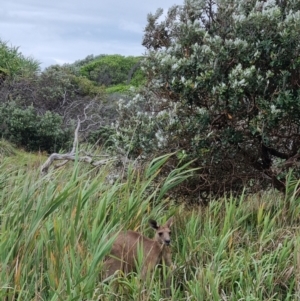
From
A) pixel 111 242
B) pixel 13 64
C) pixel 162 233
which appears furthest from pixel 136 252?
pixel 13 64

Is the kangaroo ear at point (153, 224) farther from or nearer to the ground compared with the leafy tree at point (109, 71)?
nearer to the ground

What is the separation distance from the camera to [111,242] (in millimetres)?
3914

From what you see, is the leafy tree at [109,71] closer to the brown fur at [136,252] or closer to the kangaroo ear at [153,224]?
the kangaroo ear at [153,224]

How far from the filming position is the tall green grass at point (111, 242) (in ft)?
13.1

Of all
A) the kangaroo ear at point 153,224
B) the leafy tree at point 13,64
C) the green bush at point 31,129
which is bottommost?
the kangaroo ear at point 153,224

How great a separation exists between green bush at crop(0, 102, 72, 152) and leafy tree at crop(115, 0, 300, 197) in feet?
28.4

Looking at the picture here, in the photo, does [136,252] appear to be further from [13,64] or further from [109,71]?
[109,71]

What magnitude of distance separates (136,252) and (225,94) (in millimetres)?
1845

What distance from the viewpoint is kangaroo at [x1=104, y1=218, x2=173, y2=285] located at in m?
4.54

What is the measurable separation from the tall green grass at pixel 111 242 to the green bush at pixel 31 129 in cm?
926

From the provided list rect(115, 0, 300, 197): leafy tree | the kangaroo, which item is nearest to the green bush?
rect(115, 0, 300, 197): leafy tree

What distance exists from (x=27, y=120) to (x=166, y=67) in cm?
981

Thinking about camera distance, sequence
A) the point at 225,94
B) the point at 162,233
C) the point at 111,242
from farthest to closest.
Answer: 1. the point at 225,94
2. the point at 162,233
3. the point at 111,242

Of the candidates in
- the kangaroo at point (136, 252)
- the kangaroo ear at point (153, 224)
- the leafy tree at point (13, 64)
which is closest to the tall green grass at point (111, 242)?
the kangaroo at point (136, 252)
